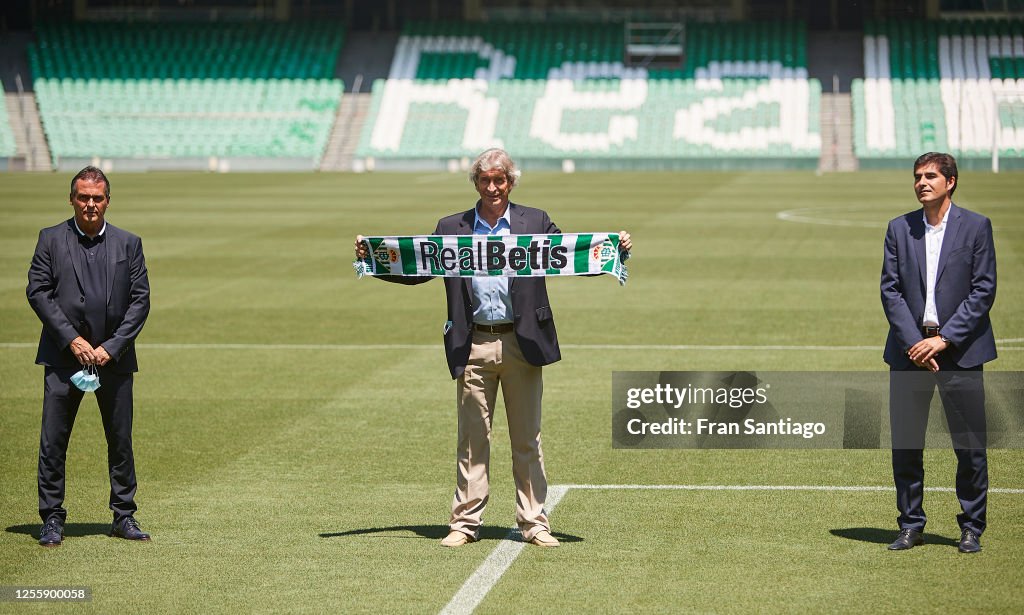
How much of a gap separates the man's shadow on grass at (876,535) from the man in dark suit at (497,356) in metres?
1.84

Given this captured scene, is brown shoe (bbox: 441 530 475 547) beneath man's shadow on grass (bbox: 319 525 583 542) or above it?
above

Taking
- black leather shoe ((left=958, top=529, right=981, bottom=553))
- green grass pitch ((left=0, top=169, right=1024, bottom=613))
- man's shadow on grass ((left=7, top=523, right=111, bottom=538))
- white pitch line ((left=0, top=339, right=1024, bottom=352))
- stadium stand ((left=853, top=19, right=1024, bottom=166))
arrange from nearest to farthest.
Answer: green grass pitch ((left=0, top=169, right=1024, bottom=613)) → black leather shoe ((left=958, top=529, right=981, bottom=553)) → man's shadow on grass ((left=7, top=523, right=111, bottom=538)) → white pitch line ((left=0, top=339, right=1024, bottom=352)) → stadium stand ((left=853, top=19, right=1024, bottom=166))

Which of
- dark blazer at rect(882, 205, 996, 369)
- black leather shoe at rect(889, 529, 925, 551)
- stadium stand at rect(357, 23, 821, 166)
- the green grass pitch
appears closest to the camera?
the green grass pitch

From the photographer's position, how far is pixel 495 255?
28.7 feet

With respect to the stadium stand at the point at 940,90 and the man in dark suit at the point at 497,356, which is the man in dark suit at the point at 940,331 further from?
the stadium stand at the point at 940,90

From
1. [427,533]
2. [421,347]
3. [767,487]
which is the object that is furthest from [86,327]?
[421,347]

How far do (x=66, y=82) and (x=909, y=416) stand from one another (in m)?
63.5

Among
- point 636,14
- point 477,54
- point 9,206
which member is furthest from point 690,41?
point 9,206

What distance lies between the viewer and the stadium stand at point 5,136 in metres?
60.8

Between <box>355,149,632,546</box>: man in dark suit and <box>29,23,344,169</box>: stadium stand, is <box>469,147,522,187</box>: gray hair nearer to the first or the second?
<box>355,149,632,546</box>: man in dark suit

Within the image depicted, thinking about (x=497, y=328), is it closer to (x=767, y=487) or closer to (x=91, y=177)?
(x=91, y=177)

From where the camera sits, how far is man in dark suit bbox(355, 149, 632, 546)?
871cm

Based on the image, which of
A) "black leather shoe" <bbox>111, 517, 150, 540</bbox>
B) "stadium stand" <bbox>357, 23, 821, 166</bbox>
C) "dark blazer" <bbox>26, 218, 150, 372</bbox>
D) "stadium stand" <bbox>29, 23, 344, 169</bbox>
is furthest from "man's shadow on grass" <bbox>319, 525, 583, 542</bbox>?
"stadium stand" <bbox>29, 23, 344, 169</bbox>

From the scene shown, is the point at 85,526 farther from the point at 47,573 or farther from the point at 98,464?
the point at 98,464
